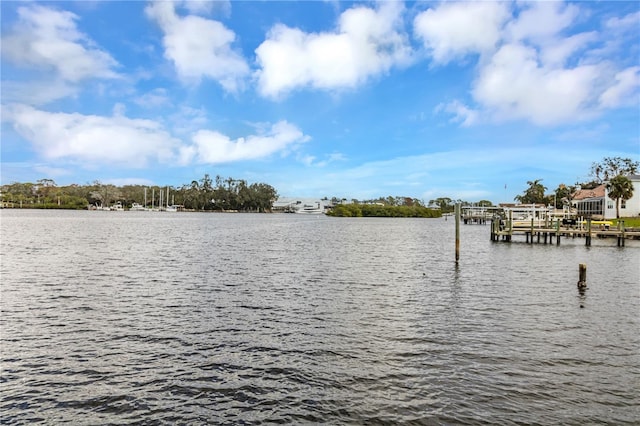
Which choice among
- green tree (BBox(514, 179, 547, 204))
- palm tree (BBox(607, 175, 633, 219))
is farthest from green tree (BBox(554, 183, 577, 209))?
palm tree (BBox(607, 175, 633, 219))

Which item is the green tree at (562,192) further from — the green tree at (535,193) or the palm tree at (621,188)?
the palm tree at (621,188)

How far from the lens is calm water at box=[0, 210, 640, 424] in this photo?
31.9 ft

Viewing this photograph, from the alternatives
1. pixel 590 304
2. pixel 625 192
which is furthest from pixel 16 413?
pixel 625 192

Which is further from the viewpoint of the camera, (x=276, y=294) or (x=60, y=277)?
(x=60, y=277)

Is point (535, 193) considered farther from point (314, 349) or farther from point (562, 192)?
point (314, 349)

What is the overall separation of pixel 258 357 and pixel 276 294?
9.32 meters

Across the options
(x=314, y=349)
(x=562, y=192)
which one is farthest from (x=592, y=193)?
(x=314, y=349)

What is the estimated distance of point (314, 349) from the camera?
44.6 ft

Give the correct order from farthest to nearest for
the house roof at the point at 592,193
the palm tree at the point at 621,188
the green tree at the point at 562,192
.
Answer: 1. the green tree at the point at 562,192
2. the house roof at the point at 592,193
3. the palm tree at the point at 621,188

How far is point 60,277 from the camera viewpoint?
2553 cm

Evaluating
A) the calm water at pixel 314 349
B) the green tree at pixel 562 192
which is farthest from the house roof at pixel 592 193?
the calm water at pixel 314 349

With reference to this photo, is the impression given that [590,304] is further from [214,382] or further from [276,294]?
[214,382]

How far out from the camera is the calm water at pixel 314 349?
9727mm

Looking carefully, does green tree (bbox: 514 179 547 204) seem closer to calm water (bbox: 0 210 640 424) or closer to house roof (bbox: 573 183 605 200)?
house roof (bbox: 573 183 605 200)
